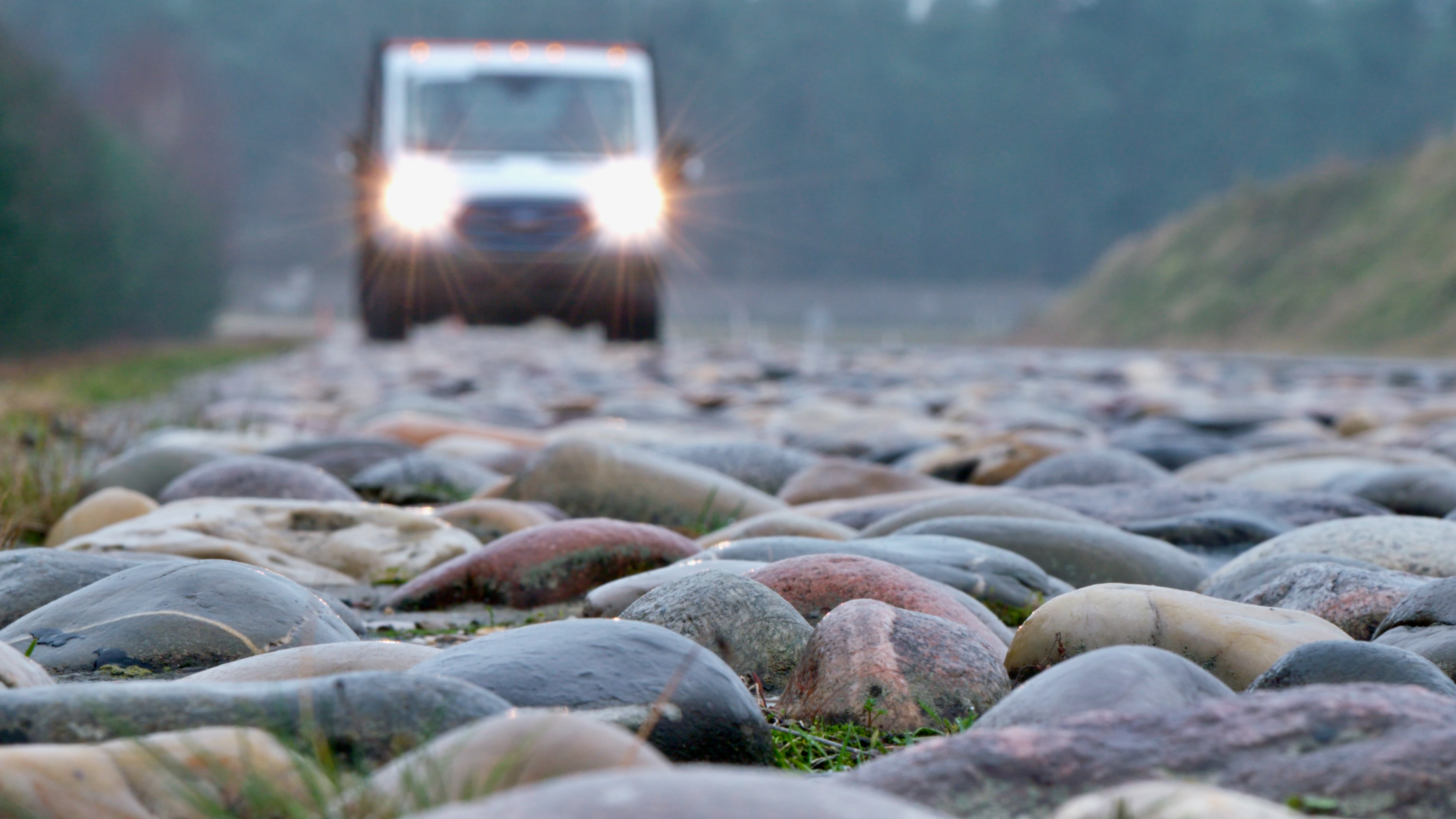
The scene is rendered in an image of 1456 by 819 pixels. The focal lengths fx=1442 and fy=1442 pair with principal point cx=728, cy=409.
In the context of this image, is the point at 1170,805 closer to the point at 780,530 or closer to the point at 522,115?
the point at 780,530

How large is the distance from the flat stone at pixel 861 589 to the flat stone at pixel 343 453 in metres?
2.21

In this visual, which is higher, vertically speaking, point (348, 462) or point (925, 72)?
point (925, 72)

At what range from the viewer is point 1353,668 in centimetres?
168

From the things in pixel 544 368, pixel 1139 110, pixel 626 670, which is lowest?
pixel 544 368

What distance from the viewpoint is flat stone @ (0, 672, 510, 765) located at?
1332 mm

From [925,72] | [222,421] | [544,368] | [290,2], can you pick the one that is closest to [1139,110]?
[925,72]

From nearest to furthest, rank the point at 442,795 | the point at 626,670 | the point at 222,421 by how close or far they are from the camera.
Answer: the point at 442,795 < the point at 626,670 < the point at 222,421

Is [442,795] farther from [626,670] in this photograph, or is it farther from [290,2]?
[290,2]

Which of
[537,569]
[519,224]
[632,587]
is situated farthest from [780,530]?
[519,224]

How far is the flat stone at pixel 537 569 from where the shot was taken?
2.75 metres

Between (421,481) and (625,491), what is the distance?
75 cm

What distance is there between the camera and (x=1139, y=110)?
7156 centimetres

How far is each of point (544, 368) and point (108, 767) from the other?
9517mm

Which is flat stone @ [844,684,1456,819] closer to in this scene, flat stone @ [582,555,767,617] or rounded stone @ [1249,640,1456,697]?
rounded stone @ [1249,640,1456,697]
